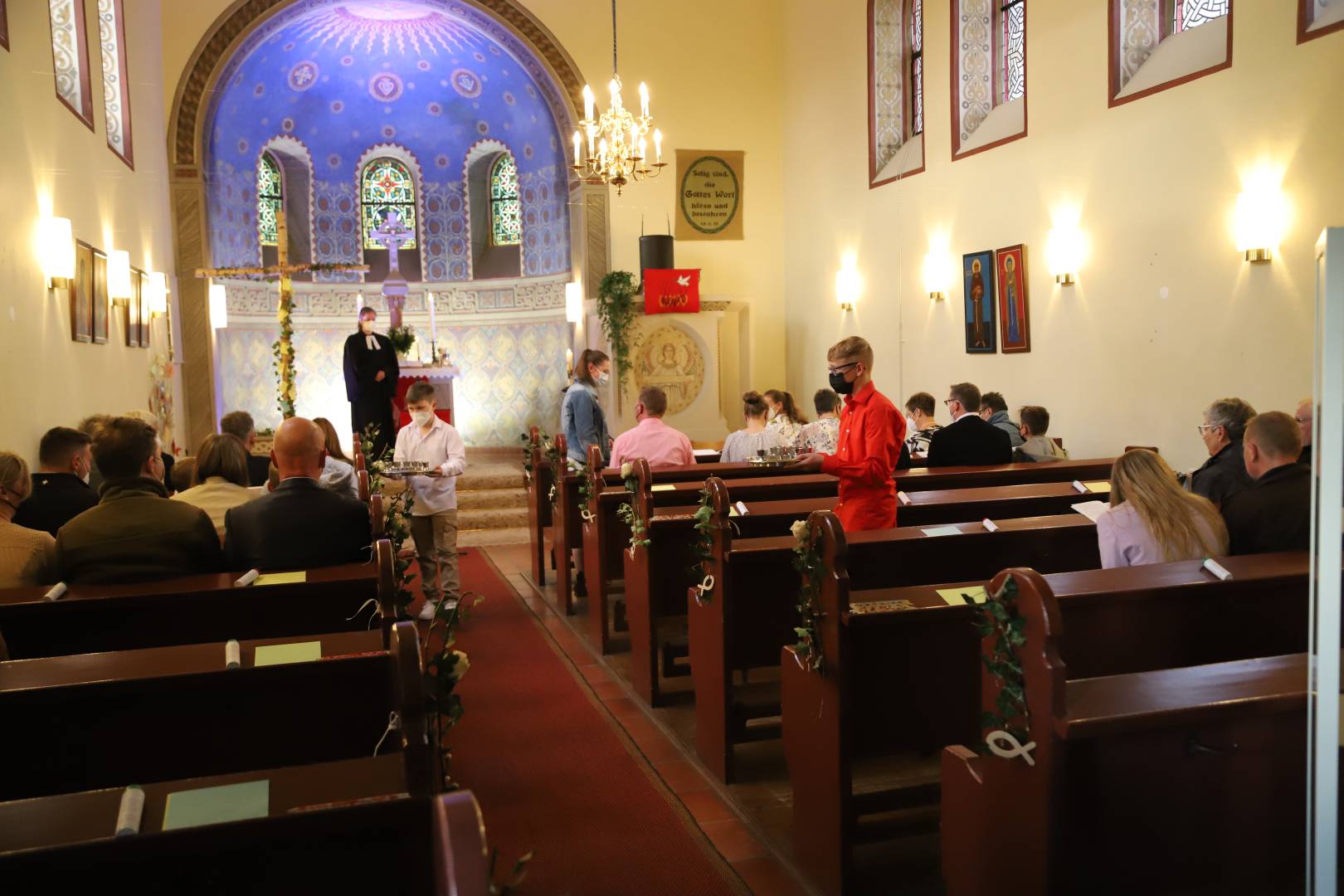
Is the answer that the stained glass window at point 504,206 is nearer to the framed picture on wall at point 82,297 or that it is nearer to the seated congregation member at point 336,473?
the framed picture on wall at point 82,297

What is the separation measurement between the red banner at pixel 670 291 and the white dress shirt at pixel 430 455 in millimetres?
5381

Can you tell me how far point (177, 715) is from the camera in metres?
2.50

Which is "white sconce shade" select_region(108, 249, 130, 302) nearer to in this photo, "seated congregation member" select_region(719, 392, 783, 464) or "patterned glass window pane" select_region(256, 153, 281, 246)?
"seated congregation member" select_region(719, 392, 783, 464)

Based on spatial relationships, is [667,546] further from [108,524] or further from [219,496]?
[108,524]

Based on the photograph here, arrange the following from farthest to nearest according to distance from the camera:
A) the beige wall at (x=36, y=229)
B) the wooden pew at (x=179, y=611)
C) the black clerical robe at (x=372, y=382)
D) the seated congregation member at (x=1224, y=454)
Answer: the black clerical robe at (x=372, y=382) → the beige wall at (x=36, y=229) → the seated congregation member at (x=1224, y=454) → the wooden pew at (x=179, y=611)

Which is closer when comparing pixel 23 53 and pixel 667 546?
pixel 667 546

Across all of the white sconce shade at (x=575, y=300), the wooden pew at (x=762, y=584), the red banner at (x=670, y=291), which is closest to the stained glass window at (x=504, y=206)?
the white sconce shade at (x=575, y=300)

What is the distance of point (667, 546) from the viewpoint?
5.04m

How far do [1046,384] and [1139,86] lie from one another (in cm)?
234

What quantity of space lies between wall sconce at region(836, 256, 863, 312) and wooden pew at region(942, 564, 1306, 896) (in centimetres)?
939

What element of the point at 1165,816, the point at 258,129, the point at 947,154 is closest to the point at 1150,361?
the point at 947,154

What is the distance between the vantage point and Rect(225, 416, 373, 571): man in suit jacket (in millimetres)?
3828

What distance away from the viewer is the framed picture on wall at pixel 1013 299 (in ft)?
28.8

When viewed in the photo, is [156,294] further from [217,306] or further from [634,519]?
[634,519]
